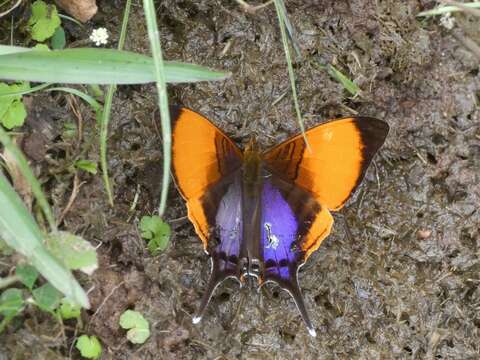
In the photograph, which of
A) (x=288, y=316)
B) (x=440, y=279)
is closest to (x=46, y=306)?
(x=288, y=316)

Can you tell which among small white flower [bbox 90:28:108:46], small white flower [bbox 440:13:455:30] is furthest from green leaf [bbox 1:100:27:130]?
small white flower [bbox 440:13:455:30]

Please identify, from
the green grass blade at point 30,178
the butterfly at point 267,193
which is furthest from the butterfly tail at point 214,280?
the green grass blade at point 30,178

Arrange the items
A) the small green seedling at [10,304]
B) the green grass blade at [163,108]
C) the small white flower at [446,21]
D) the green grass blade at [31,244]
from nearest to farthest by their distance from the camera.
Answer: the green grass blade at [163,108], the green grass blade at [31,244], the small green seedling at [10,304], the small white flower at [446,21]

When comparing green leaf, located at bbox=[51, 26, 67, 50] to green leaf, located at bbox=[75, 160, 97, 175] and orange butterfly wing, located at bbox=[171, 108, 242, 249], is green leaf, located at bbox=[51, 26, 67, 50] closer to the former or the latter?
green leaf, located at bbox=[75, 160, 97, 175]

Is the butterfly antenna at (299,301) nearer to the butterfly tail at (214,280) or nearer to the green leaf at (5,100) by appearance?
the butterfly tail at (214,280)

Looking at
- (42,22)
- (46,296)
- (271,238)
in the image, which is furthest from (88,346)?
(42,22)

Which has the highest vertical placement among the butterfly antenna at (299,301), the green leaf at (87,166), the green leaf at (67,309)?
the green leaf at (87,166)

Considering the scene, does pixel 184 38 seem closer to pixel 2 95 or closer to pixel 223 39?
pixel 223 39
